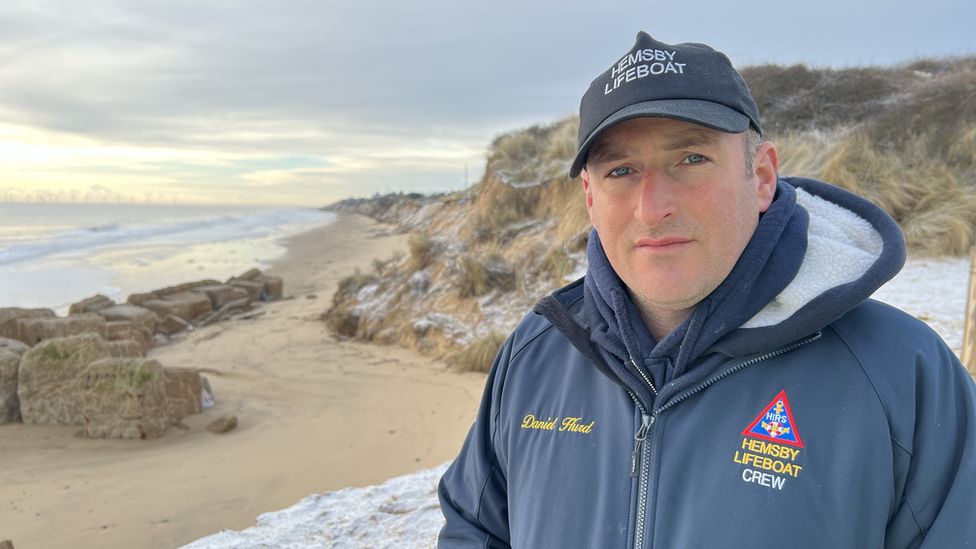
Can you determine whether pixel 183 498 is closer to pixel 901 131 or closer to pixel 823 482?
pixel 823 482

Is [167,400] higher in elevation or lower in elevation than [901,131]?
lower

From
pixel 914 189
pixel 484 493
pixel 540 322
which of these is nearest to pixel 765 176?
pixel 540 322

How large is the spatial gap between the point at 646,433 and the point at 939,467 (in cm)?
58

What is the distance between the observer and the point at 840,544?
1.34 m

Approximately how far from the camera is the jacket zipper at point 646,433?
153cm

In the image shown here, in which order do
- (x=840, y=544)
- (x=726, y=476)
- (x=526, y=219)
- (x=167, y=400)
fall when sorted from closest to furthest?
(x=840, y=544) → (x=726, y=476) → (x=167, y=400) → (x=526, y=219)

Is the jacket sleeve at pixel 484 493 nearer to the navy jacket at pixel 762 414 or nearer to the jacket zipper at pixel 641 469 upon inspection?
the navy jacket at pixel 762 414

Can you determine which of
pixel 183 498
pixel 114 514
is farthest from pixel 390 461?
pixel 114 514

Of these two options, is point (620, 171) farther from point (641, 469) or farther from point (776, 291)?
point (641, 469)

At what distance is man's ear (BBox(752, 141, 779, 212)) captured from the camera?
1.71 metres

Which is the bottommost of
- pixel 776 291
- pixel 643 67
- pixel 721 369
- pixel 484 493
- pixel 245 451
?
pixel 245 451

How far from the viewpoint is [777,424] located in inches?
57.4

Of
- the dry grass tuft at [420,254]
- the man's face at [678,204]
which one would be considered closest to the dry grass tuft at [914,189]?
the dry grass tuft at [420,254]

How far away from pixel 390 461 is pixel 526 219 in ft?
22.8
